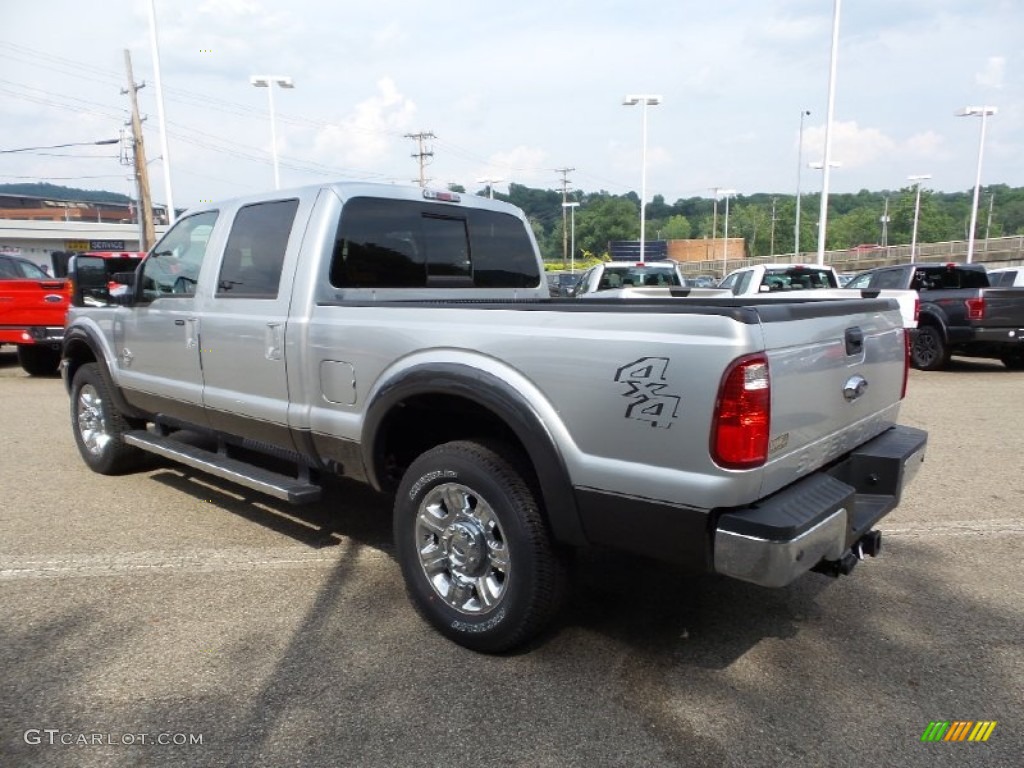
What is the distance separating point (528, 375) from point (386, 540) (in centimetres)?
203

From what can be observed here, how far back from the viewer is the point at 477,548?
2984 millimetres

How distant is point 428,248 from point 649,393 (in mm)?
2244

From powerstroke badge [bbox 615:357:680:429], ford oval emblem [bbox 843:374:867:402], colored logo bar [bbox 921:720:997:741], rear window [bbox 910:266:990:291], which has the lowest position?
colored logo bar [bbox 921:720:997:741]

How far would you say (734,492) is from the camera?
2.33m

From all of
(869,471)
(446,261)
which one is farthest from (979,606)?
(446,261)

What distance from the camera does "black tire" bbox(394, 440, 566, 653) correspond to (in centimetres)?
279

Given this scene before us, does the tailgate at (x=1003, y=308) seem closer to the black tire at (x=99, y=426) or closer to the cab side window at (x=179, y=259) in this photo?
the cab side window at (x=179, y=259)

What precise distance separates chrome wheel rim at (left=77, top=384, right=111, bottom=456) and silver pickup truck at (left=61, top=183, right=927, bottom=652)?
1099 millimetres

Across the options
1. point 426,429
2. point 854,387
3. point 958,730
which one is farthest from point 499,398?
point 958,730

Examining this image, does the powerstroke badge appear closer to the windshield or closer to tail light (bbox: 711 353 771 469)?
tail light (bbox: 711 353 771 469)

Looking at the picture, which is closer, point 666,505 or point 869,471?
point 666,505

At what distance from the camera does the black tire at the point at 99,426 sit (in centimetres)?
542

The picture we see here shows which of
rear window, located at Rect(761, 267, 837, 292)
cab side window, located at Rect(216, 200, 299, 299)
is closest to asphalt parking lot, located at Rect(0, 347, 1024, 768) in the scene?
cab side window, located at Rect(216, 200, 299, 299)

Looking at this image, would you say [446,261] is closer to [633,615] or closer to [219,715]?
[633,615]
